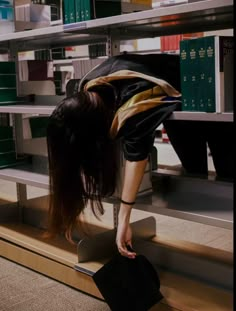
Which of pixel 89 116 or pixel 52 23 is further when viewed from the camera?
pixel 52 23

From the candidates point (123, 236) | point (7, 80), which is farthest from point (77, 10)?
point (123, 236)

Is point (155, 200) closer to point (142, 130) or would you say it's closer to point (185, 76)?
point (142, 130)

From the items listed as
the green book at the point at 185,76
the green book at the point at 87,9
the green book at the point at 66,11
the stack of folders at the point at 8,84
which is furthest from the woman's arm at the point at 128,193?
the stack of folders at the point at 8,84

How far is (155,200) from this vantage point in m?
2.07

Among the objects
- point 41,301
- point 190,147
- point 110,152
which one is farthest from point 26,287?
point 190,147

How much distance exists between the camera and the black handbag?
189 centimetres

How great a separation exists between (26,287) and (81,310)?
1.31 ft

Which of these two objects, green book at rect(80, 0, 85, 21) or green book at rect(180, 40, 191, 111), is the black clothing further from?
green book at rect(80, 0, 85, 21)

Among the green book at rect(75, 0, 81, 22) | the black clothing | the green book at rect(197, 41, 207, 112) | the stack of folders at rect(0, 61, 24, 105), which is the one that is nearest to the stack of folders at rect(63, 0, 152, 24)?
the green book at rect(75, 0, 81, 22)

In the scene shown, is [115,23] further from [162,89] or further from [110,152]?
[110,152]

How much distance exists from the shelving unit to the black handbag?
0.35 ft

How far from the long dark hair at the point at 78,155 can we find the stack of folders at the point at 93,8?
510mm

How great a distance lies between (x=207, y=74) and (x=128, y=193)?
557 mm

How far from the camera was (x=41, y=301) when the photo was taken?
2.21m
